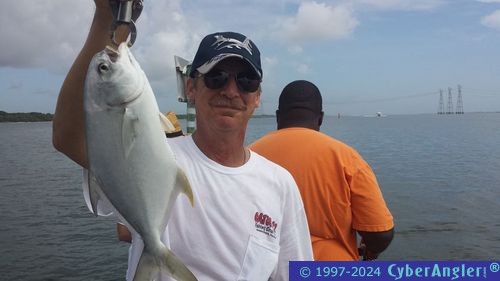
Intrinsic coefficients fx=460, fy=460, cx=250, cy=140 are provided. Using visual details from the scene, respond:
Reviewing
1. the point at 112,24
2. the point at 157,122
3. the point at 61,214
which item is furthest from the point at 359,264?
the point at 61,214

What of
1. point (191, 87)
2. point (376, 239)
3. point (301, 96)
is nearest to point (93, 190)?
point (191, 87)

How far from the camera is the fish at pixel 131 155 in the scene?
2.11 meters

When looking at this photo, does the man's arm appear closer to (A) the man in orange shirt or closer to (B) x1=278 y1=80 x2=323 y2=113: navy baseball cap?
(A) the man in orange shirt

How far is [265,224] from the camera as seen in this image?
9.13 feet

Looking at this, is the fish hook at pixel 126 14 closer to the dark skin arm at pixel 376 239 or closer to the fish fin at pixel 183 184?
the fish fin at pixel 183 184

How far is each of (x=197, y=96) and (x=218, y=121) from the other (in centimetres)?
22

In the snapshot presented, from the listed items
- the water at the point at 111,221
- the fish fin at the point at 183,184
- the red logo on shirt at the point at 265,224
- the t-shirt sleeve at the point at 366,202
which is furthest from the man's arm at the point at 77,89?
the water at the point at 111,221

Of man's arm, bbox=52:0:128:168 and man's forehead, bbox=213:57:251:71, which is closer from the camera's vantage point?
man's arm, bbox=52:0:128:168

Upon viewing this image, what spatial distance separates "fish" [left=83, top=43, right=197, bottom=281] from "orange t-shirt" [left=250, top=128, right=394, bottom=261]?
2321 mm

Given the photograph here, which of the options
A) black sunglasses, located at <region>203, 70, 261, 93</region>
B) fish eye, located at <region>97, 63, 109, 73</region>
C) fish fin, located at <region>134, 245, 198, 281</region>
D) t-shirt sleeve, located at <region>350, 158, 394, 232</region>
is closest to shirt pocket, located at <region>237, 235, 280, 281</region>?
fish fin, located at <region>134, 245, 198, 281</region>

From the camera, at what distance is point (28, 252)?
1449cm

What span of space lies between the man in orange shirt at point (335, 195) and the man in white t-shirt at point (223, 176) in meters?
1.49

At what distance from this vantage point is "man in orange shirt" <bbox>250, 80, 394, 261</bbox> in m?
4.39

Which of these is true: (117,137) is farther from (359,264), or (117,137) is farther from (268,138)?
(268,138)
